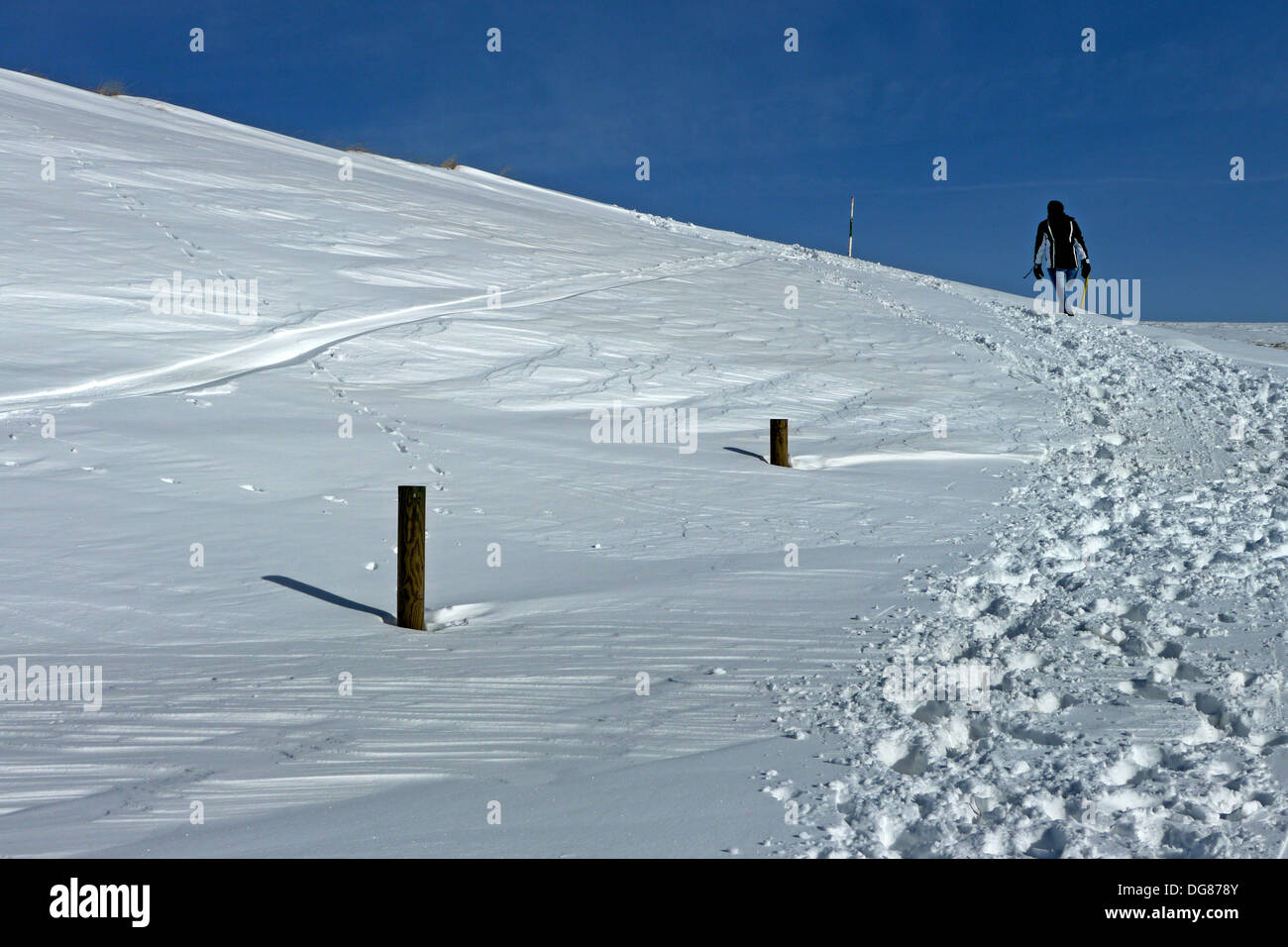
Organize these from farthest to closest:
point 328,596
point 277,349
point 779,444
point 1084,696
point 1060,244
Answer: point 1060,244
point 277,349
point 779,444
point 328,596
point 1084,696

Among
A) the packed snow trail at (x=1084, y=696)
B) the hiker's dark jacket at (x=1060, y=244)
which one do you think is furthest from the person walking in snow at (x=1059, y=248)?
the packed snow trail at (x=1084, y=696)

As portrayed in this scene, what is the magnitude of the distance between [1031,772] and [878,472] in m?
6.13

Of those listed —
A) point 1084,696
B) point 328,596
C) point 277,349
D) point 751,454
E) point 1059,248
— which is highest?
point 1059,248

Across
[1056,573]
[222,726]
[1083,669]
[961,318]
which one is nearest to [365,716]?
[222,726]

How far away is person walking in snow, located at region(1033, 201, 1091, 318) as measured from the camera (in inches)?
674

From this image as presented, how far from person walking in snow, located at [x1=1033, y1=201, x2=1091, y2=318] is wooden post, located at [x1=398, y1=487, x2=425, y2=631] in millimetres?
14839

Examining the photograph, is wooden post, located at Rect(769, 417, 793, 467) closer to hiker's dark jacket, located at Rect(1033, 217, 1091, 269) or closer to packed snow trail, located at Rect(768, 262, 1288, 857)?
packed snow trail, located at Rect(768, 262, 1288, 857)

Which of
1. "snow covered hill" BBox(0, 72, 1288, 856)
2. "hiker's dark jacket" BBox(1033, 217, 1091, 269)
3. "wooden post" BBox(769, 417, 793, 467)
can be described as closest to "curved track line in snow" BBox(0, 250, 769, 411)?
"snow covered hill" BBox(0, 72, 1288, 856)

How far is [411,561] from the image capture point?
5.64m

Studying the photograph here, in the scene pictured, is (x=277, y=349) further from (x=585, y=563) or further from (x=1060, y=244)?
(x=1060, y=244)

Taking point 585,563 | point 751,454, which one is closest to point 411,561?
point 585,563

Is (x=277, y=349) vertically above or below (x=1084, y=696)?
above

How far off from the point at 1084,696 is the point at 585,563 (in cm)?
349
